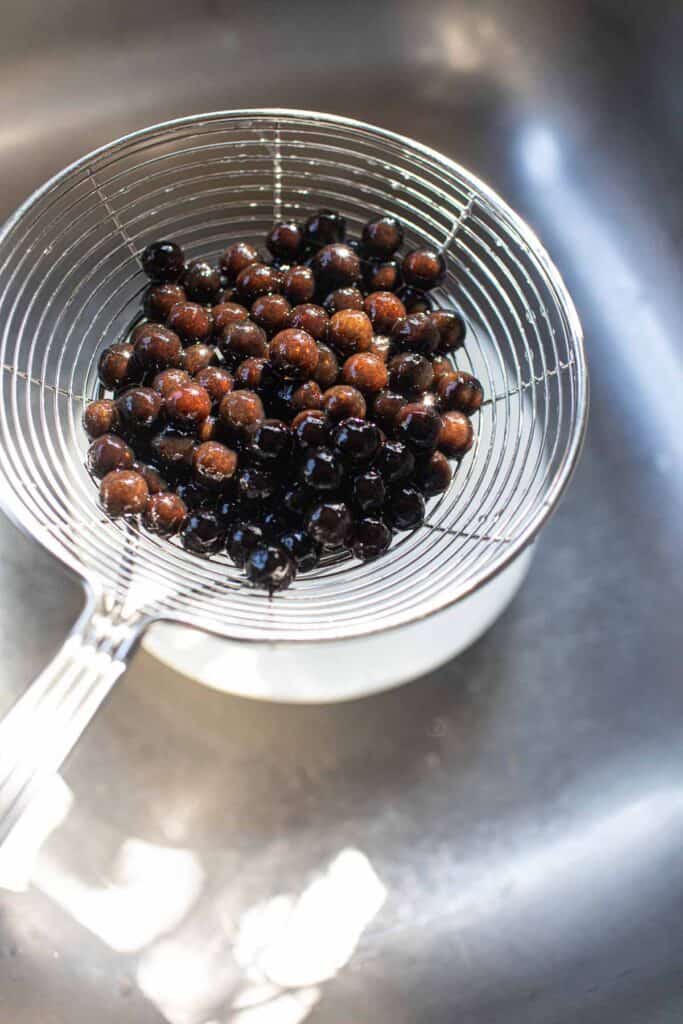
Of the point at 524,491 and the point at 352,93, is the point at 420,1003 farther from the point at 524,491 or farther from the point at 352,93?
the point at 352,93

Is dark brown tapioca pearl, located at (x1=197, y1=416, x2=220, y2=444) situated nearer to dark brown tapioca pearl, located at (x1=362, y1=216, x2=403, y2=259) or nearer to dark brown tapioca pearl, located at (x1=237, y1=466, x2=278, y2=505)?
dark brown tapioca pearl, located at (x1=237, y1=466, x2=278, y2=505)

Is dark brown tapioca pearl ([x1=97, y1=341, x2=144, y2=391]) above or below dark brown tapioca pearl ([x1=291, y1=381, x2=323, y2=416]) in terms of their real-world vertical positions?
below

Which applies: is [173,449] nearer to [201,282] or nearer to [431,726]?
[201,282]

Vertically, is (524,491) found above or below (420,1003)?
above

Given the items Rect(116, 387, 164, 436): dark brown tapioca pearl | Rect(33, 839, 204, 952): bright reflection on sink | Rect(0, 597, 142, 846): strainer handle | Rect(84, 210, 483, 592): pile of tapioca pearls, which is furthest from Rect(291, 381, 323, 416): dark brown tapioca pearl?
Rect(33, 839, 204, 952): bright reflection on sink

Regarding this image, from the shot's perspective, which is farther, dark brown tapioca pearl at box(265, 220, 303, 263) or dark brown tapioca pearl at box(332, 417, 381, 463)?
dark brown tapioca pearl at box(265, 220, 303, 263)

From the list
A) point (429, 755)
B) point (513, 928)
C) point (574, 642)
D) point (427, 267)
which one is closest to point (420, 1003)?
point (513, 928)
